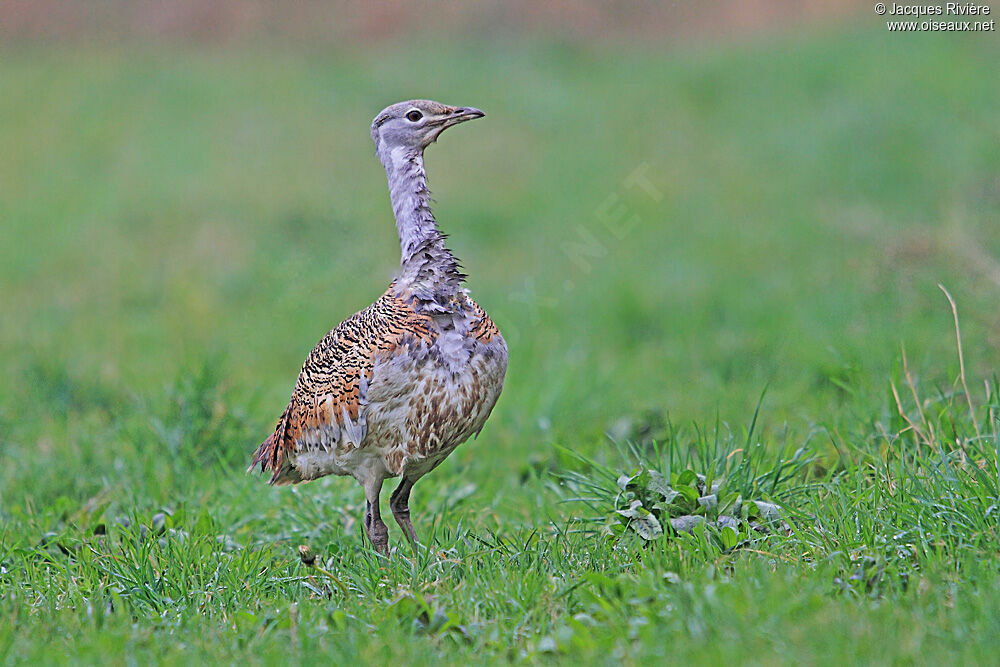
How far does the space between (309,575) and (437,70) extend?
1307 centimetres

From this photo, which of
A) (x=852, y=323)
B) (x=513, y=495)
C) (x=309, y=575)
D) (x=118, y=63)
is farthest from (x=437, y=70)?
(x=309, y=575)

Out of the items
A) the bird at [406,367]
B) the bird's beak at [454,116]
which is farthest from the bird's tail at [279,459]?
the bird's beak at [454,116]

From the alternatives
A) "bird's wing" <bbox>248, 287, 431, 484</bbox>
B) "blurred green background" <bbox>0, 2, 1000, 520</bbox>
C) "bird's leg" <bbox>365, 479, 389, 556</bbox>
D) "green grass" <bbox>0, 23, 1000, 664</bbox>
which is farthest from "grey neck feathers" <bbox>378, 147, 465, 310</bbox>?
"blurred green background" <bbox>0, 2, 1000, 520</bbox>

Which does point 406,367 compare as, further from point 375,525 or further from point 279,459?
point 279,459

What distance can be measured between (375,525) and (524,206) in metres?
7.95

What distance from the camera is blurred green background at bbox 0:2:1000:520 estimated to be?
7.40 metres

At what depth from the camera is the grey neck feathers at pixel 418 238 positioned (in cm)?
471

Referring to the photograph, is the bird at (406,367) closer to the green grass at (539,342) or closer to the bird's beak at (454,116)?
the bird's beak at (454,116)

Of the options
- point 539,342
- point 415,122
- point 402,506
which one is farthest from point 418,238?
point 539,342

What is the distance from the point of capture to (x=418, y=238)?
4.79 m

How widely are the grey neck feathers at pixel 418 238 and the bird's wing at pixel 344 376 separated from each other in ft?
0.37

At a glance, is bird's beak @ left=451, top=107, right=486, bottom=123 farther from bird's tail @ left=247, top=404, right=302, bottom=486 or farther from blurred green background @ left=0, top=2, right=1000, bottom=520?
blurred green background @ left=0, top=2, right=1000, bottom=520

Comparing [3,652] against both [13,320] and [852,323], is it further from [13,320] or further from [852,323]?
[13,320]

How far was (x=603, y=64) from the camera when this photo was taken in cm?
1736
